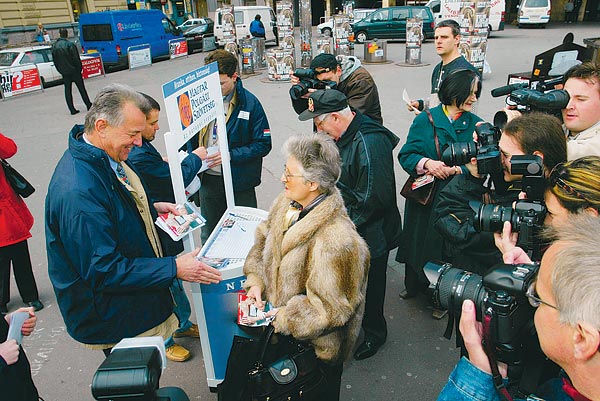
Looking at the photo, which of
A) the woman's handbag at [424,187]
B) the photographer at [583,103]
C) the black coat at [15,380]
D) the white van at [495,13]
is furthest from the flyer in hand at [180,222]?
the white van at [495,13]

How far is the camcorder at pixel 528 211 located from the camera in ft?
6.50

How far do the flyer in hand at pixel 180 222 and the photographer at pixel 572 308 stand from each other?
180 centimetres

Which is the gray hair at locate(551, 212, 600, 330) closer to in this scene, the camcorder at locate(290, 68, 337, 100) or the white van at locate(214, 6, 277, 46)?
the camcorder at locate(290, 68, 337, 100)

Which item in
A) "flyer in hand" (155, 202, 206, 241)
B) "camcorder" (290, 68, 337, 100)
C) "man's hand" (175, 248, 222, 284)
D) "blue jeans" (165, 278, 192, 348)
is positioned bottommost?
"blue jeans" (165, 278, 192, 348)

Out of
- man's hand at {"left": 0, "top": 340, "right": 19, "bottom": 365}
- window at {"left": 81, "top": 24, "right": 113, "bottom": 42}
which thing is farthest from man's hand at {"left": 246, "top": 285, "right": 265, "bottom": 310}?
window at {"left": 81, "top": 24, "right": 113, "bottom": 42}

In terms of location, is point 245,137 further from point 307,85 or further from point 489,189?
point 489,189

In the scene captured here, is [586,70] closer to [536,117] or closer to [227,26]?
[536,117]

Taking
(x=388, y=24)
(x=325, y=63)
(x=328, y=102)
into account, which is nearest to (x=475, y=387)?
(x=328, y=102)

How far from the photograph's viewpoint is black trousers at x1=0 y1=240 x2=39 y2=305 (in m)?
3.76

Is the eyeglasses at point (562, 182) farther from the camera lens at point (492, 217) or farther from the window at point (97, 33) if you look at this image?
the window at point (97, 33)

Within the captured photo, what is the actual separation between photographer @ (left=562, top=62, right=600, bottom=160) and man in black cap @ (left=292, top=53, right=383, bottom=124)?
1929mm

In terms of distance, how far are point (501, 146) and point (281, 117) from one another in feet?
25.6

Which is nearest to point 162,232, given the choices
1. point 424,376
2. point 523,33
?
point 424,376

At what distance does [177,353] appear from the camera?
3.37m
